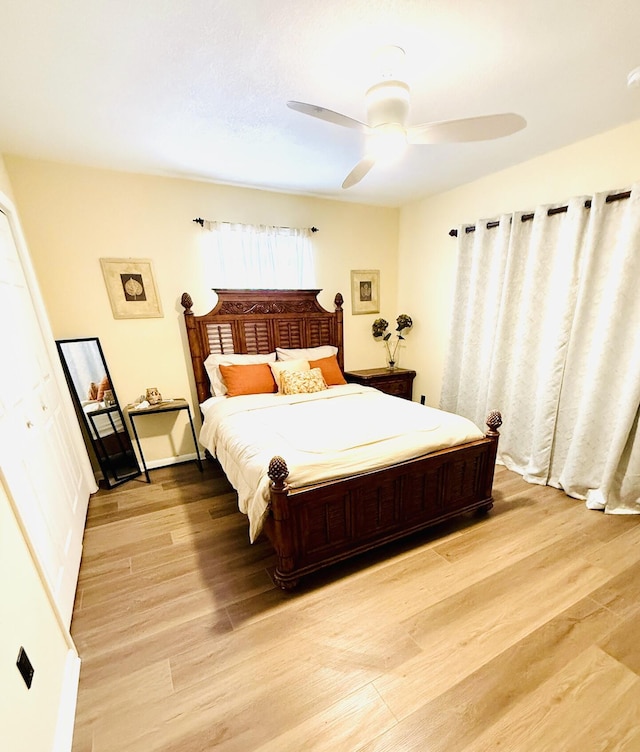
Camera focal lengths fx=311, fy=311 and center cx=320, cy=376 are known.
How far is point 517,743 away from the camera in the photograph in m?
1.07

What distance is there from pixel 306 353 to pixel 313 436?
150 cm

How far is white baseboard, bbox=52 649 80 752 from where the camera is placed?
42.1 inches

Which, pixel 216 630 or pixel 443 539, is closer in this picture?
pixel 216 630

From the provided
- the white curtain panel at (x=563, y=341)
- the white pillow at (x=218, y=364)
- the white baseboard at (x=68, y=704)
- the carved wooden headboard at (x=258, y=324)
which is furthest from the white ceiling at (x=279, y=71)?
the white baseboard at (x=68, y=704)

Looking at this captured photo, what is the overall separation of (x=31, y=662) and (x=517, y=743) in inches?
65.4

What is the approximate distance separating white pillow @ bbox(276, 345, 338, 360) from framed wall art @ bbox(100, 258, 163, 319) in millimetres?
1212

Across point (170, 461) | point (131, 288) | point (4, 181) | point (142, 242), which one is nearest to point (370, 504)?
point (170, 461)

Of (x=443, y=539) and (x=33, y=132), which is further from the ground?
(x=33, y=132)

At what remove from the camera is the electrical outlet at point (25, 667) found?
959mm

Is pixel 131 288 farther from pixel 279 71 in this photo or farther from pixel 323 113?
A: pixel 323 113

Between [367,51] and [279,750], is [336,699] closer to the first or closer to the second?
[279,750]

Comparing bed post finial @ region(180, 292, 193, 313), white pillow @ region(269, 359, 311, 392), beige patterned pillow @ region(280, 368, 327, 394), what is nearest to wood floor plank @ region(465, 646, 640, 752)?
beige patterned pillow @ region(280, 368, 327, 394)

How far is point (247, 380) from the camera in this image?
2869 mm

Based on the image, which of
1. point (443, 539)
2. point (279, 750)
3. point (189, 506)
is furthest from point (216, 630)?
point (443, 539)
